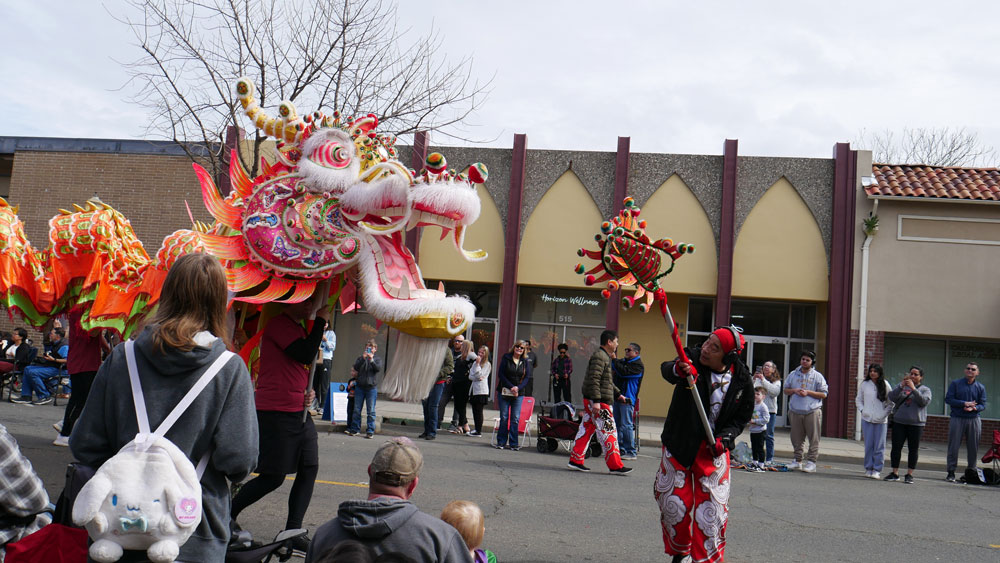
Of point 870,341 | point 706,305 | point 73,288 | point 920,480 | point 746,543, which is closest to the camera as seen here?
point 746,543

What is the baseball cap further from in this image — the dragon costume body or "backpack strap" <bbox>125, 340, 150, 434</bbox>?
the dragon costume body

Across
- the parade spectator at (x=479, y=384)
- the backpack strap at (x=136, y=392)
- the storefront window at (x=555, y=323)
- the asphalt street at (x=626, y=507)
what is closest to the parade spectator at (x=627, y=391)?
the asphalt street at (x=626, y=507)

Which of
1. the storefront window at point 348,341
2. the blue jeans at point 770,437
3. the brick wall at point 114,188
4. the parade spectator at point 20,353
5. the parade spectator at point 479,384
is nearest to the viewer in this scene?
the blue jeans at point 770,437

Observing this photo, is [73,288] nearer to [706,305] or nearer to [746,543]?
[746,543]

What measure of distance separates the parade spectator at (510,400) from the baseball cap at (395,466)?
10.4 meters

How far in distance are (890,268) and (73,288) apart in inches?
641

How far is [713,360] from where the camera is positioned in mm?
5301

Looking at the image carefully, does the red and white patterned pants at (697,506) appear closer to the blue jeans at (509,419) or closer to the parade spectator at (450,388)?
the blue jeans at (509,419)

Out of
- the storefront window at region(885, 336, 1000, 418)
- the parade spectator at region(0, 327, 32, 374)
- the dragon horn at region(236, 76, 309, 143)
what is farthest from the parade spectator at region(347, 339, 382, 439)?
the storefront window at region(885, 336, 1000, 418)

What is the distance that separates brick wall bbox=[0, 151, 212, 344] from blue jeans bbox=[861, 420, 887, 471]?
13832mm

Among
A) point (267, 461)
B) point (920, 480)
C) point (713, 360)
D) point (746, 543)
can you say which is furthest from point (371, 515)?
point (920, 480)

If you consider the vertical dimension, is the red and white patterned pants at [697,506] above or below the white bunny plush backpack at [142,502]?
below

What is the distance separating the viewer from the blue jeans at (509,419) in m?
13.3

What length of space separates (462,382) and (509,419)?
180 cm
